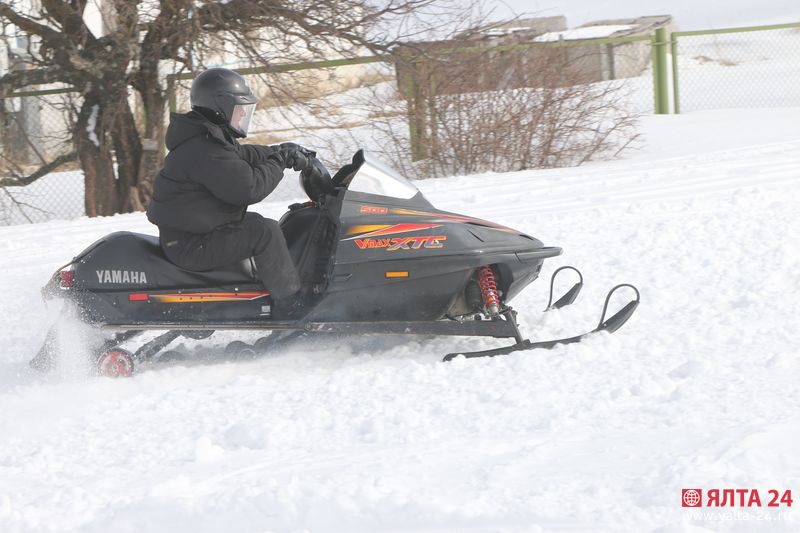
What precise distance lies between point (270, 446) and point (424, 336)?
5.29 ft

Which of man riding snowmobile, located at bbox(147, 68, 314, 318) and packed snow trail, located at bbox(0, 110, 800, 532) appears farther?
man riding snowmobile, located at bbox(147, 68, 314, 318)

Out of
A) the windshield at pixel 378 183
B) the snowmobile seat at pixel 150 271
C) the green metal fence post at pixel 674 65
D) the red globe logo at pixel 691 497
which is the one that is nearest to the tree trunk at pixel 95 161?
the snowmobile seat at pixel 150 271

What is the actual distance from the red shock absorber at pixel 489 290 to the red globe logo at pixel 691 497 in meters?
1.88

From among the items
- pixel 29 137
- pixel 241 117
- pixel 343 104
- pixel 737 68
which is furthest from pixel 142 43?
pixel 737 68

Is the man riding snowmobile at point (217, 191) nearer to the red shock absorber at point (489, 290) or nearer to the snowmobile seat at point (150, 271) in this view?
the snowmobile seat at point (150, 271)

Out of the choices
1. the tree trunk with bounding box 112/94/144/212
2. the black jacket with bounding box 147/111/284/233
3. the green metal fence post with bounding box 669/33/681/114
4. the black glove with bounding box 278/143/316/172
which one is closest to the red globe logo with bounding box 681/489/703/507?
the black jacket with bounding box 147/111/284/233

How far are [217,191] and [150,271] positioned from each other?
1.99ft

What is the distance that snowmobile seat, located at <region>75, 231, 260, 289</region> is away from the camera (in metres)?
4.65

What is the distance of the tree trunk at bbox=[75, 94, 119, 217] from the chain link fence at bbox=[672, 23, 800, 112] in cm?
772

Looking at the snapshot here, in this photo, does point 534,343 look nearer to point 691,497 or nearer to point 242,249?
point 242,249

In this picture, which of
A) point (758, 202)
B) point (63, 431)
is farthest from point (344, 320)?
point (758, 202)

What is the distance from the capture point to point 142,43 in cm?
978

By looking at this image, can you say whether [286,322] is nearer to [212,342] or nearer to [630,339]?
[212,342]

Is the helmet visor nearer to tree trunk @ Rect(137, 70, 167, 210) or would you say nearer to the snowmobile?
the snowmobile
